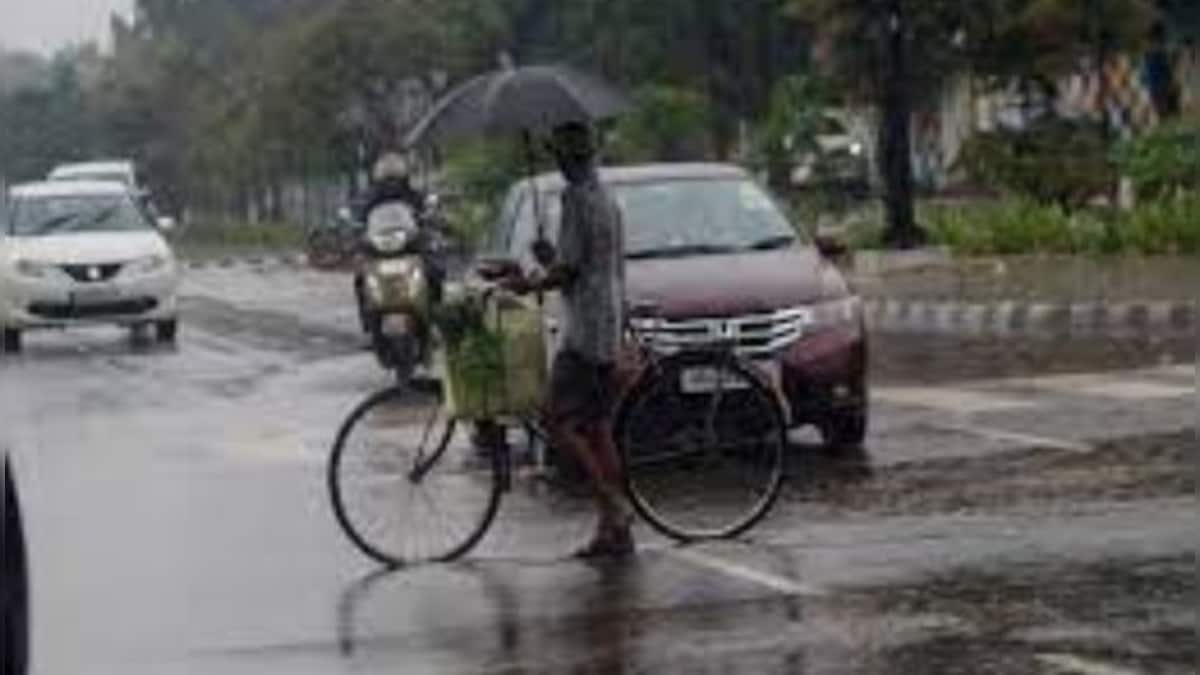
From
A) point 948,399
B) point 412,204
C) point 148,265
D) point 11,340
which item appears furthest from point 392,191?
point 948,399

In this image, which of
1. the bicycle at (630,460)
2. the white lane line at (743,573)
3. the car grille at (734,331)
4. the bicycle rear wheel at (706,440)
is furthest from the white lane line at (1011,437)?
the white lane line at (743,573)

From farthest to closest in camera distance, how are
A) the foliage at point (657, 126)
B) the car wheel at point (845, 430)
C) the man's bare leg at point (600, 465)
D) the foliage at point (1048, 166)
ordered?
the foliage at point (657, 126)
the foliage at point (1048, 166)
the car wheel at point (845, 430)
the man's bare leg at point (600, 465)

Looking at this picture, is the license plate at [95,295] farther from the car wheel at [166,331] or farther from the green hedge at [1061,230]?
the green hedge at [1061,230]

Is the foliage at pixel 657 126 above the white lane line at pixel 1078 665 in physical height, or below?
above

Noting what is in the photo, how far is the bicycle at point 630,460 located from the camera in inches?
471

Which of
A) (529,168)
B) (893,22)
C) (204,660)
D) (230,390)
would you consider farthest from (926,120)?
(204,660)

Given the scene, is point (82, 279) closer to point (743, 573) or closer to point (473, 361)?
point (473, 361)

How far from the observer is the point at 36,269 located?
2734 cm

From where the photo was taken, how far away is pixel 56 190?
29.3 metres

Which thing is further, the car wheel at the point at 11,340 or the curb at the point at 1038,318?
the car wheel at the point at 11,340

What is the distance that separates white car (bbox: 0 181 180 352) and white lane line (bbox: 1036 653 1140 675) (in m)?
19.5

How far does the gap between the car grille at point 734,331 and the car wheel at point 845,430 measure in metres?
0.70

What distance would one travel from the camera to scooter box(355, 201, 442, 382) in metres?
21.9

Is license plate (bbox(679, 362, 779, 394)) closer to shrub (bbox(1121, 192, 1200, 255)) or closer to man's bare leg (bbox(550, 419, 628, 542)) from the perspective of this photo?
man's bare leg (bbox(550, 419, 628, 542))
